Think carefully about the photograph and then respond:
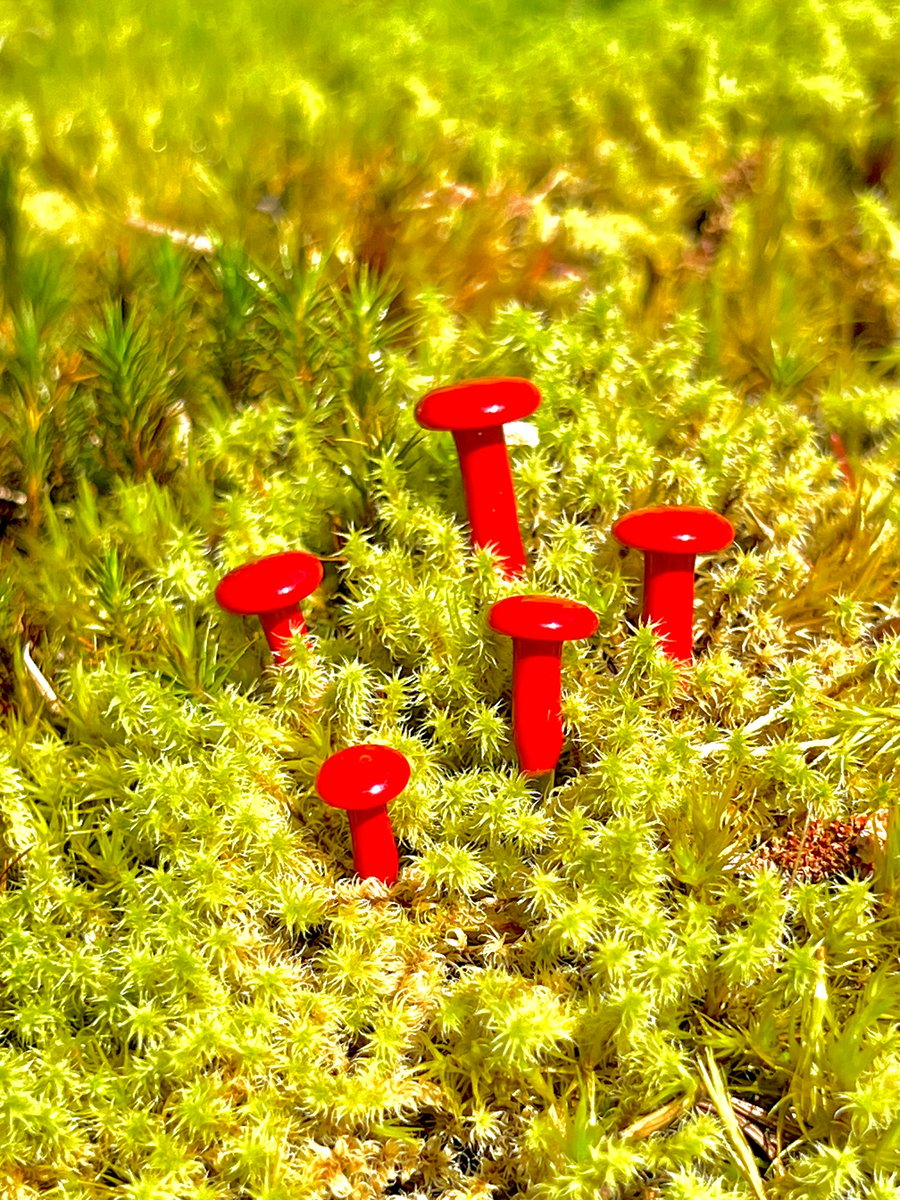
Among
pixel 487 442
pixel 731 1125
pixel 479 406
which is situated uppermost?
pixel 479 406

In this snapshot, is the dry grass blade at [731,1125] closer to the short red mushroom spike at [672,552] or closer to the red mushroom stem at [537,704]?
the red mushroom stem at [537,704]

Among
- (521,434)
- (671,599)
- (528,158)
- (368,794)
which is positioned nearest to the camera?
(368,794)

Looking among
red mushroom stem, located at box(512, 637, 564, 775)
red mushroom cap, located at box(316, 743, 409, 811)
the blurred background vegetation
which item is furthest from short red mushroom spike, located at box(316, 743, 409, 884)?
the blurred background vegetation

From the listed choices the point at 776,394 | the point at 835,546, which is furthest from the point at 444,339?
the point at 835,546

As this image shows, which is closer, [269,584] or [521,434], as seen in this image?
[269,584]

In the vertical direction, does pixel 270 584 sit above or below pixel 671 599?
above

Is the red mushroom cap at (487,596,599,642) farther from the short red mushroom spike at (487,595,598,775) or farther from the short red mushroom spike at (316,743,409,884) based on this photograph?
the short red mushroom spike at (316,743,409,884)

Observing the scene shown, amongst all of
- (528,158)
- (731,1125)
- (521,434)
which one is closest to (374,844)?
(731,1125)

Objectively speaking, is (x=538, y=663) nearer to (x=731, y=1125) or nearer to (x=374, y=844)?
(x=374, y=844)

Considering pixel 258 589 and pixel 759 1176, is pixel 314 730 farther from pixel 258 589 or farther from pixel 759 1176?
pixel 759 1176
